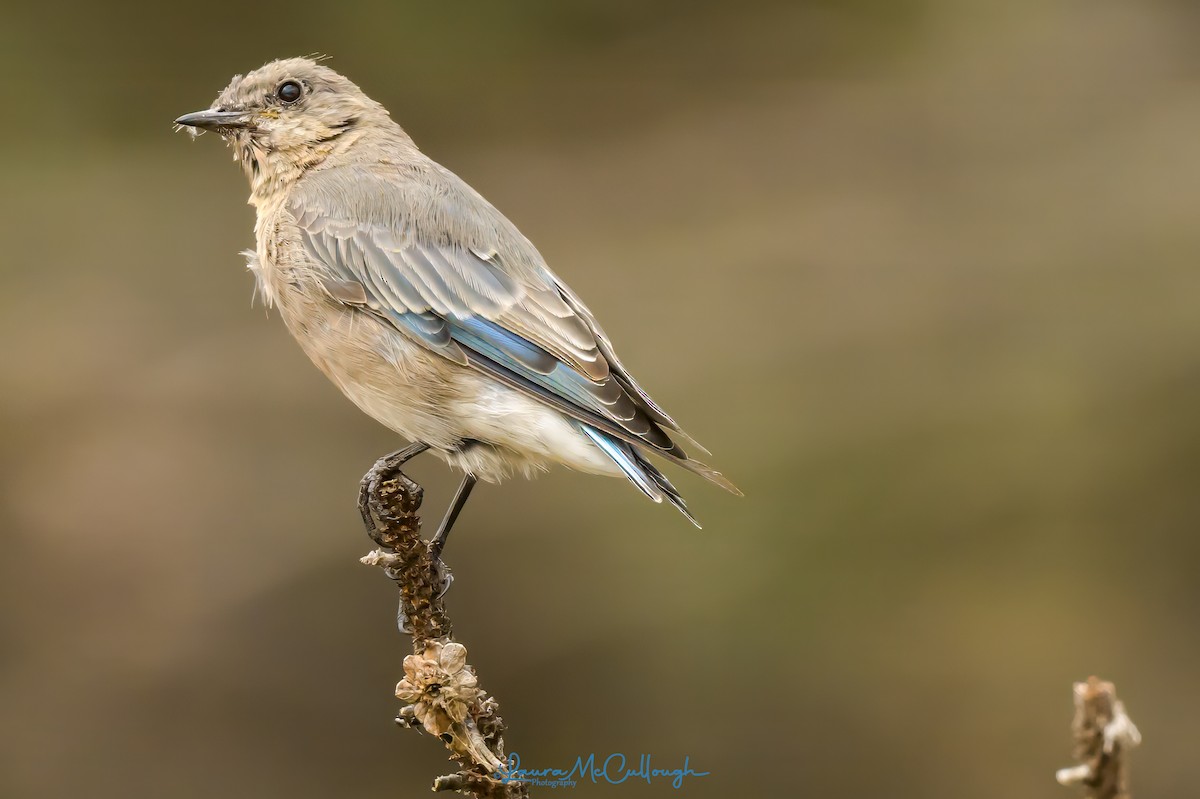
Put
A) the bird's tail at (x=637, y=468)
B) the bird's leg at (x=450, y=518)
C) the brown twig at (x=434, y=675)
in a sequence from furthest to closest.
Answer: the bird's leg at (x=450, y=518), the bird's tail at (x=637, y=468), the brown twig at (x=434, y=675)

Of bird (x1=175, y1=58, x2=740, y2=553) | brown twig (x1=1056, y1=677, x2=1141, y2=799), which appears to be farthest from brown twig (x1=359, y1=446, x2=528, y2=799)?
brown twig (x1=1056, y1=677, x2=1141, y2=799)

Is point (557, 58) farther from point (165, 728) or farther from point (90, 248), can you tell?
point (165, 728)

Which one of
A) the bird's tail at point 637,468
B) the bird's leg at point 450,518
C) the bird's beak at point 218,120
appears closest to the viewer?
the bird's tail at point 637,468

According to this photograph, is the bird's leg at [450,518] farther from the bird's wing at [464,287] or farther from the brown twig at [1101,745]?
the brown twig at [1101,745]

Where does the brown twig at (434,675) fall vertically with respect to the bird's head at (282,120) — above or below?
below

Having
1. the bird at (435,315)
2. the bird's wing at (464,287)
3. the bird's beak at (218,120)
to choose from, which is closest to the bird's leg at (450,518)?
the bird at (435,315)

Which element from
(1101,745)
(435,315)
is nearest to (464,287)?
(435,315)
